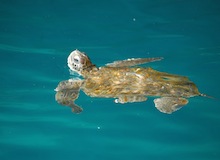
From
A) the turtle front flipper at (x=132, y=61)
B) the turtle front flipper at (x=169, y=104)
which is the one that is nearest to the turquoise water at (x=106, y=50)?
the turtle front flipper at (x=132, y=61)

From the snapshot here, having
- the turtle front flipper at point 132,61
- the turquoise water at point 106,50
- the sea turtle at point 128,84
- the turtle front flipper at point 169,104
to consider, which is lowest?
the turtle front flipper at point 169,104

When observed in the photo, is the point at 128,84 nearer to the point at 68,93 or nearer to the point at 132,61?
the point at 132,61

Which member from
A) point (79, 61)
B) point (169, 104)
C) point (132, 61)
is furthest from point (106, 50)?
point (169, 104)

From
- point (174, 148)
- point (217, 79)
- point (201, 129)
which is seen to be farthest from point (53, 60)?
point (174, 148)

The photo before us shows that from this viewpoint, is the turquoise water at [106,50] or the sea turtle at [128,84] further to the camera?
the turquoise water at [106,50]

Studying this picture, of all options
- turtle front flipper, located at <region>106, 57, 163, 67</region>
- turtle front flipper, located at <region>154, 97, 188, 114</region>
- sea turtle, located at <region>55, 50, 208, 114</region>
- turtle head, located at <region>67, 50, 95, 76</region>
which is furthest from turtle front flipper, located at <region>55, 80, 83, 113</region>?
turtle front flipper, located at <region>154, 97, 188, 114</region>

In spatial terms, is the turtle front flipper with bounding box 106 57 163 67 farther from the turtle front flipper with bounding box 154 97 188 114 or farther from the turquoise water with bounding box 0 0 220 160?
the turquoise water with bounding box 0 0 220 160

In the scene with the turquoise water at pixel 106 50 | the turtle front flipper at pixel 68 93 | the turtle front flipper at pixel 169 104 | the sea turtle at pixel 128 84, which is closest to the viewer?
the sea turtle at pixel 128 84

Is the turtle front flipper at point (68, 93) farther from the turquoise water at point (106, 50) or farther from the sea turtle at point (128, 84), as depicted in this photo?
the turquoise water at point (106, 50)
